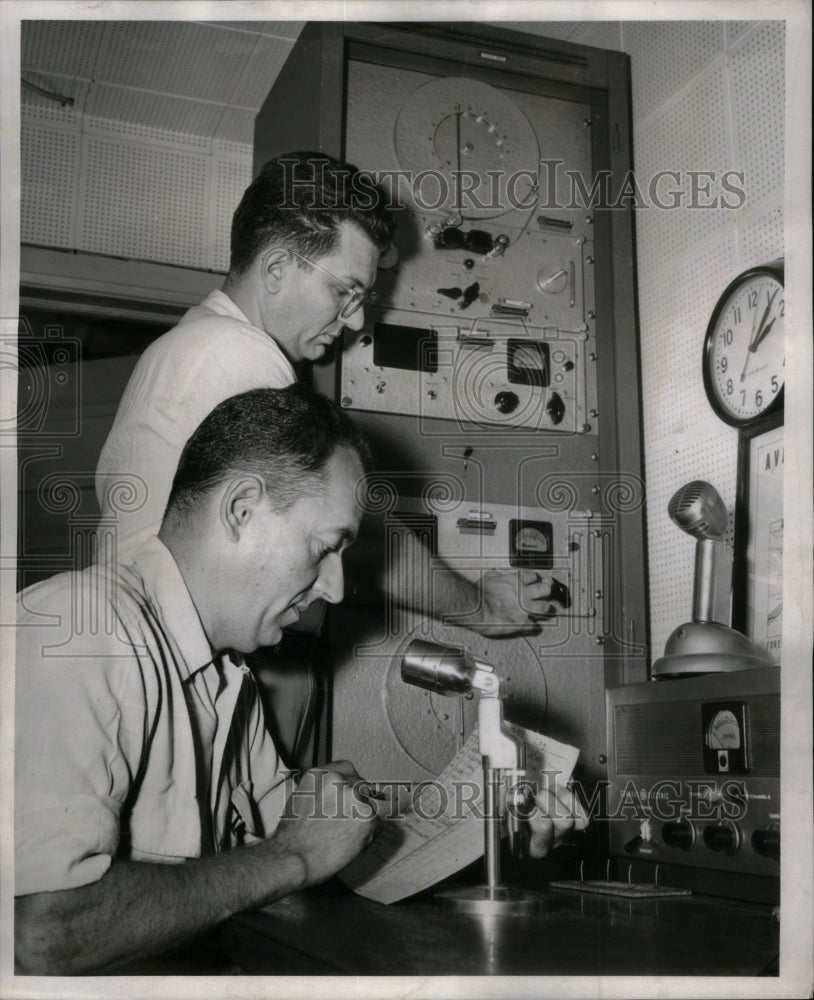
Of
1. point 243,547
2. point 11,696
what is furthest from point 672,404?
point 11,696

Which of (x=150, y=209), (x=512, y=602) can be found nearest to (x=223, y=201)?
(x=150, y=209)

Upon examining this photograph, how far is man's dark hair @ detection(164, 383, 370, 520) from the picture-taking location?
5.65 ft

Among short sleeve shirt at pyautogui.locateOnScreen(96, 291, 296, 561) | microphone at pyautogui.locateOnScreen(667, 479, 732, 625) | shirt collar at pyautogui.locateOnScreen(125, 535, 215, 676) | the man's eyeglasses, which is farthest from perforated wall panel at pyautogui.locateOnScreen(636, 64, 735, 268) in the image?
shirt collar at pyautogui.locateOnScreen(125, 535, 215, 676)

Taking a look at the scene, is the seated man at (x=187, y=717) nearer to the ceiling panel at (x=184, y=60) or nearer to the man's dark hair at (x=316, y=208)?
the man's dark hair at (x=316, y=208)

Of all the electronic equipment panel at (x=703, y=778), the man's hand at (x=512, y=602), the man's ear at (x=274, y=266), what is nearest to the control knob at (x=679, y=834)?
the electronic equipment panel at (x=703, y=778)

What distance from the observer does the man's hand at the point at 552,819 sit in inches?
64.9

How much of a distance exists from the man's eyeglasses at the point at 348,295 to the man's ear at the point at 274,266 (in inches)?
0.8

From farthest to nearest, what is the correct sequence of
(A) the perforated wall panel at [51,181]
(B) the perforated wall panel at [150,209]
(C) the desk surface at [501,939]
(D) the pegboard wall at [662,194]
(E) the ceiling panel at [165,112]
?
1. (E) the ceiling panel at [165,112]
2. (B) the perforated wall panel at [150,209]
3. (A) the perforated wall panel at [51,181]
4. (D) the pegboard wall at [662,194]
5. (C) the desk surface at [501,939]

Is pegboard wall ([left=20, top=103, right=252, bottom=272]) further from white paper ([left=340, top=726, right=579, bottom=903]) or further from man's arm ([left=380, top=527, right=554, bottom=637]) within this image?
white paper ([left=340, top=726, right=579, bottom=903])

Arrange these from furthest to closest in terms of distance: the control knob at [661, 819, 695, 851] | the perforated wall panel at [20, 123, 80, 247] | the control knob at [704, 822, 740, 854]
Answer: the perforated wall panel at [20, 123, 80, 247]
the control knob at [661, 819, 695, 851]
the control knob at [704, 822, 740, 854]

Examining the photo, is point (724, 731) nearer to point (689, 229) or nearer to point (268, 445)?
point (268, 445)

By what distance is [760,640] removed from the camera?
1.79 meters

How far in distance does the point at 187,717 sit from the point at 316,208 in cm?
105

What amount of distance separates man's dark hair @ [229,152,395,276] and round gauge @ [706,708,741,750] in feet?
3.60
